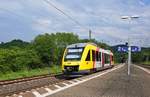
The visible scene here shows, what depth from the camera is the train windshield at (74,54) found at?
94.5ft

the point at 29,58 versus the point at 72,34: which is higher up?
the point at 72,34

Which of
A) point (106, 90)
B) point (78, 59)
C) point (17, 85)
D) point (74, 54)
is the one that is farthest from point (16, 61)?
point (106, 90)

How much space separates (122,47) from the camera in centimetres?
9112

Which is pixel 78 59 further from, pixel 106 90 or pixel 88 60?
pixel 106 90

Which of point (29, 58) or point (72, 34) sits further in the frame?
point (72, 34)

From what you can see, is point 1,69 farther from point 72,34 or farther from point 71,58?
point 72,34

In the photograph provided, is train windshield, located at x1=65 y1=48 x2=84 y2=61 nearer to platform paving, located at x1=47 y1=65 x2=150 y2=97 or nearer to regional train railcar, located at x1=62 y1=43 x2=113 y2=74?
regional train railcar, located at x1=62 y1=43 x2=113 y2=74

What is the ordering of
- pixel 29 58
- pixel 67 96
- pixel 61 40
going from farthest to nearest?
pixel 61 40 < pixel 29 58 < pixel 67 96

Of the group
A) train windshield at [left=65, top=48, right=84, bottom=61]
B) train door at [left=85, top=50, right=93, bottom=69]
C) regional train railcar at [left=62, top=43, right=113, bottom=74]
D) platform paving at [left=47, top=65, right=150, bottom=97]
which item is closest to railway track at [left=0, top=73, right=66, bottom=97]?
platform paving at [left=47, top=65, right=150, bottom=97]

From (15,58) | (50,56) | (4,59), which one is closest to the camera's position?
(4,59)

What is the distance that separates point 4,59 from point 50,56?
65.3 ft

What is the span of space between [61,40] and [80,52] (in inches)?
3649

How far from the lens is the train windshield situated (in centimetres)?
2882

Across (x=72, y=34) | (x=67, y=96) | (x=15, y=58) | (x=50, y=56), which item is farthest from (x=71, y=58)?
(x=72, y=34)
